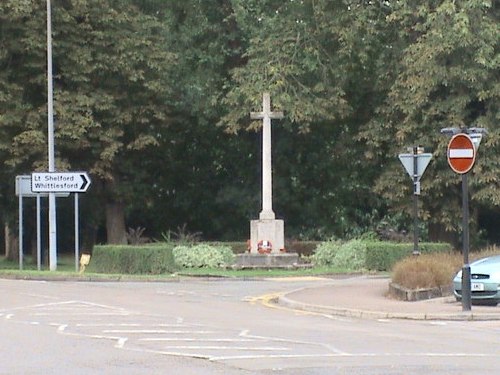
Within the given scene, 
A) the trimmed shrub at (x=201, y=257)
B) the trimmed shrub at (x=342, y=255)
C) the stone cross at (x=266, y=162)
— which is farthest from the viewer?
the stone cross at (x=266, y=162)

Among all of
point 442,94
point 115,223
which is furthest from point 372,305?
point 115,223

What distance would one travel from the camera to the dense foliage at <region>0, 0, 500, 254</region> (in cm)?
4166

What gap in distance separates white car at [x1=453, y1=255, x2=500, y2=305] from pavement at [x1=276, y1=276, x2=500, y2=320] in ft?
0.76

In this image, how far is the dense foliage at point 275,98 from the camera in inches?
1640

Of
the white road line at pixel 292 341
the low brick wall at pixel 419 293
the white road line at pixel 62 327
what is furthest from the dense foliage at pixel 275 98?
the white road line at pixel 292 341

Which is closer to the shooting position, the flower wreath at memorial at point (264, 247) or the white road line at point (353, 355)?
the white road line at point (353, 355)

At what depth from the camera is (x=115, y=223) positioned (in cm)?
5091

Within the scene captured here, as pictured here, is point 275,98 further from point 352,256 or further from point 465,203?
point 465,203

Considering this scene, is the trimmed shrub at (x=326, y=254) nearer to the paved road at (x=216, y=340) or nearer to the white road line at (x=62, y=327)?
the paved road at (x=216, y=340)

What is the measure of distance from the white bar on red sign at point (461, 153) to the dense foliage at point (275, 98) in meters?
17.3

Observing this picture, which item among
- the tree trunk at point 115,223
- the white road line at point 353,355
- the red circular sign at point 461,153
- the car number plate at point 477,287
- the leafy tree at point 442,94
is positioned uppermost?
the leafy tree at point 442,94

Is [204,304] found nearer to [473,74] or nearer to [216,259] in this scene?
[216,259]

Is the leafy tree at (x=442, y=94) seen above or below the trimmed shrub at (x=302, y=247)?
above

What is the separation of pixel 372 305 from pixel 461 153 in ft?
12.2
